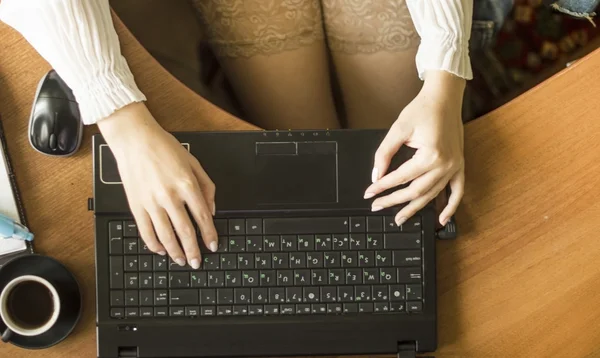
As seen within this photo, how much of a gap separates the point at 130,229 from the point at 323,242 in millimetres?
214

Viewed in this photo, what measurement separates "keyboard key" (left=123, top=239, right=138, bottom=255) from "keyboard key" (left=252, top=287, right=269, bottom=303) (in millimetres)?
139

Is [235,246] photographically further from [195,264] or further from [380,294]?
[380,294]

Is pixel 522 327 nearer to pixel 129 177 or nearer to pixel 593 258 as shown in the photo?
pixel 593 258

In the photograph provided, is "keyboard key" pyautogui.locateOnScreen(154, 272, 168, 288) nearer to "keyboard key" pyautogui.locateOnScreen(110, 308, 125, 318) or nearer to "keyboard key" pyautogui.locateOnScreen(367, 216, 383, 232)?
"keyboard key" pyautogui.locateOnScreen(110, 308, 125, 318)

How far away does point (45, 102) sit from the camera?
27.7 inches

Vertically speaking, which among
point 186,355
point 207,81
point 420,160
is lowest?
point 186,355

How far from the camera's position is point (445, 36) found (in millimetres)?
719

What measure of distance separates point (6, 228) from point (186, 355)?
0.25 meters

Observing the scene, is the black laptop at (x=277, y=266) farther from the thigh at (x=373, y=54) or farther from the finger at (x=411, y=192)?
the thigh at (x=373, y=54)

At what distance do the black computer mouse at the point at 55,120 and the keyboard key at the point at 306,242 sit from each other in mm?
281

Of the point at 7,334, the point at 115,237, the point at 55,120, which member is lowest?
the point at 7,334

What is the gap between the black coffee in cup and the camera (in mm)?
701

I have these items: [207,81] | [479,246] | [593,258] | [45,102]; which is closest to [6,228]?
[45,102]

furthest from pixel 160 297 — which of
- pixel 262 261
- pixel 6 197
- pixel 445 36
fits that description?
pixel 445 36
